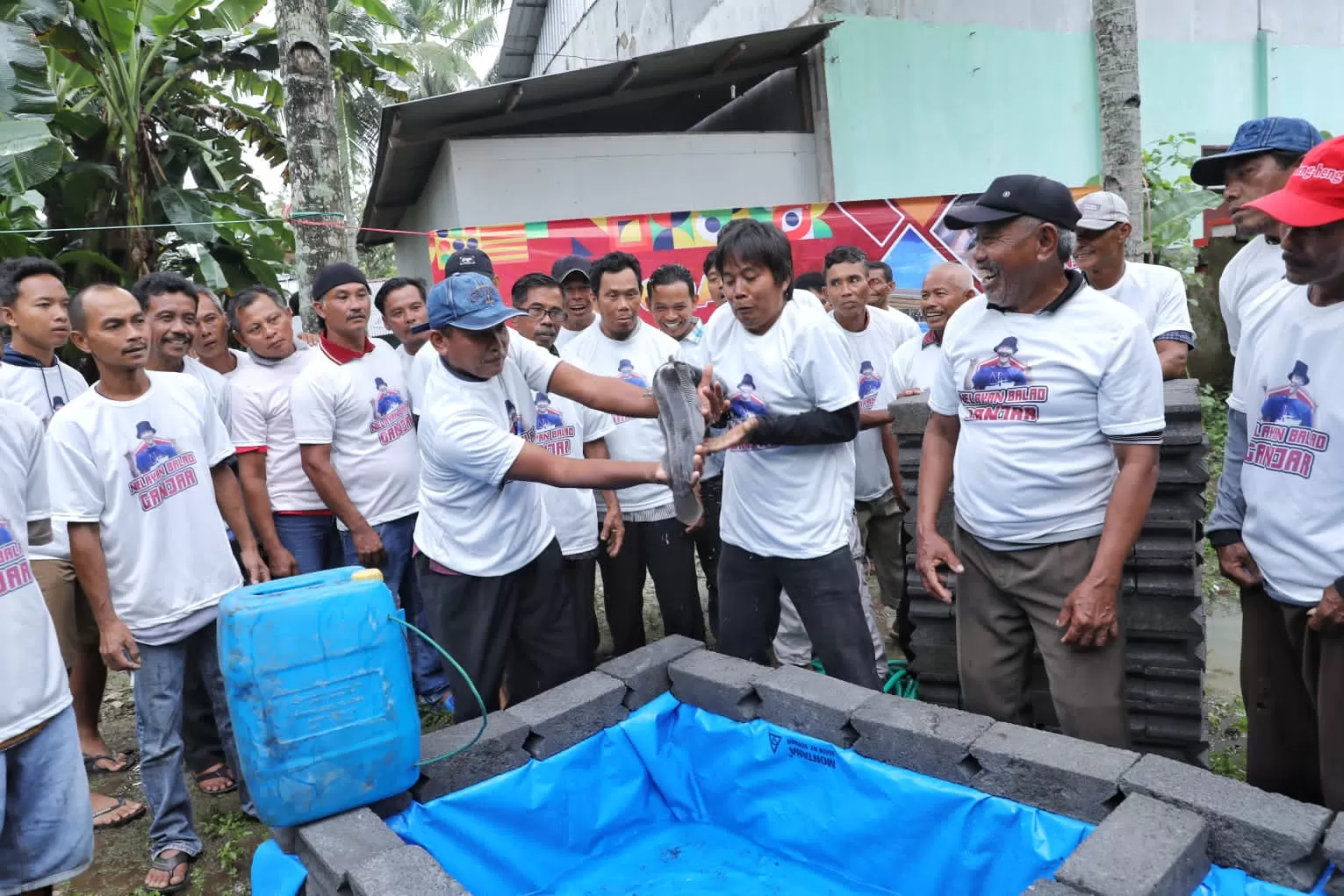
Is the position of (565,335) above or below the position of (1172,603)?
above

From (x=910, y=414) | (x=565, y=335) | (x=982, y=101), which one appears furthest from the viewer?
(x=982, y=101)

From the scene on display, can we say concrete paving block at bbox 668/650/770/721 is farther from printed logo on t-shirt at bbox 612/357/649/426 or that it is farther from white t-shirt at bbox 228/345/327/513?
white t-shirt at bbox 228/345/327/513

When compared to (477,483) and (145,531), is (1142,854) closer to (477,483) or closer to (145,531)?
(477,483)

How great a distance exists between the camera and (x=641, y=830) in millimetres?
3094

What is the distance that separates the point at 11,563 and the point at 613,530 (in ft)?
7.38

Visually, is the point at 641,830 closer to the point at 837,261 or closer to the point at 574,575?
the point at 574,575

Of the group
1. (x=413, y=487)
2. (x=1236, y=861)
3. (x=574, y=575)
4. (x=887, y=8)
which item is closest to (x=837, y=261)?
(x=574, y=575)

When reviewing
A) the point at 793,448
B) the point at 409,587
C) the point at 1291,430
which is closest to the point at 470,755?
the point at 793,448

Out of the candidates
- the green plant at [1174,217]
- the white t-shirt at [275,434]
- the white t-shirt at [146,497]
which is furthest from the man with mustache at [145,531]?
the green plant at [1174,217]

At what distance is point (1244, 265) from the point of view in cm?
307

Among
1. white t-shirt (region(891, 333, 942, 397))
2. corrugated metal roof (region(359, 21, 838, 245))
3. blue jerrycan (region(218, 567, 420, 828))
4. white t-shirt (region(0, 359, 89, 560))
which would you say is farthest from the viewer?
corrugated metal roof (region(359, 21, 838, 245))

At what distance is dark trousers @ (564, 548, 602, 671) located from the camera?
3898mm

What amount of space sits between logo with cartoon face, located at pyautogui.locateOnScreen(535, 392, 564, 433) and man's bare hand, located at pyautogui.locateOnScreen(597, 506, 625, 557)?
0.45 m

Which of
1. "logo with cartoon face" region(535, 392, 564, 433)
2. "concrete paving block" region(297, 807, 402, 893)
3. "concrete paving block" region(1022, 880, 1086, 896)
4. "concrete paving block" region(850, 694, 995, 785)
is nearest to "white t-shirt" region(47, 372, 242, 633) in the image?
"concrete paving block" region(297, 807, 402, 893)
